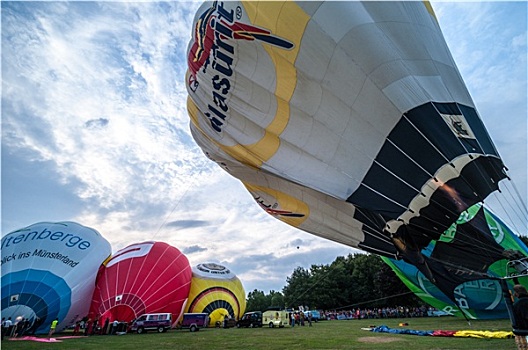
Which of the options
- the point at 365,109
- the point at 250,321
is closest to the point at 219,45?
the point at 365,109

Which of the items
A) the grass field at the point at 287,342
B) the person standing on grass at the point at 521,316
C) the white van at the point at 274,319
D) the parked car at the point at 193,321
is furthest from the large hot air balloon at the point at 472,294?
the parked car at the point at 193,321

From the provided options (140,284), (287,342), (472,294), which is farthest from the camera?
(140,284)

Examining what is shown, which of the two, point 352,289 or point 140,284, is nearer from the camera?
point 140,284

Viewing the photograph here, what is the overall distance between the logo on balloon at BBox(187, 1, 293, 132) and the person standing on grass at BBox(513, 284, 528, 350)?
4.17 meters

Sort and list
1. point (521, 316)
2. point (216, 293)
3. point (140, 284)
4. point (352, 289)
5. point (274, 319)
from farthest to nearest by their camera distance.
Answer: point (352, 289)
point (274, 319)
point (216, 293)
point (140, 284)
point (521, 316)

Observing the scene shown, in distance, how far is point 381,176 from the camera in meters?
4.90

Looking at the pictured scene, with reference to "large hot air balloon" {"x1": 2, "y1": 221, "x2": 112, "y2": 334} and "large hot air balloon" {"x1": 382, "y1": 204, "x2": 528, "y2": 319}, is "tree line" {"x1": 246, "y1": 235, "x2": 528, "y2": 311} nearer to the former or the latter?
"large hot air balloon" {"x1": 382, "y1": 204, "x2": 528, "y2": 319}

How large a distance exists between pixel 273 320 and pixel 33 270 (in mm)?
11308

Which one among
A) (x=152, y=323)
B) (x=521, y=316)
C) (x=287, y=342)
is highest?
(x=152, y=323)

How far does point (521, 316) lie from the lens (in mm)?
3959

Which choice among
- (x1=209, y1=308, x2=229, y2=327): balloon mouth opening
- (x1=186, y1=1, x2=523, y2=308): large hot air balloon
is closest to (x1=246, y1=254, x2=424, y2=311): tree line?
(x1=209, y1=308, x2=229, y2=327): balloon mouth opening

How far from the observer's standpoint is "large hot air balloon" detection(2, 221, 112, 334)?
11836 mm

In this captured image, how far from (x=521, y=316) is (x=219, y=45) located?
17.8 feet

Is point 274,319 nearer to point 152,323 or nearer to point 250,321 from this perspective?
point 250,321
